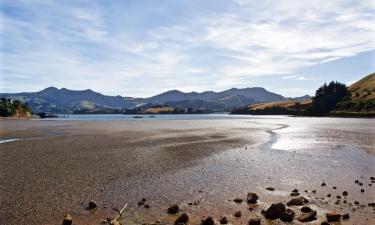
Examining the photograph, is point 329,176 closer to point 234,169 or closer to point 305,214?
point 234,169

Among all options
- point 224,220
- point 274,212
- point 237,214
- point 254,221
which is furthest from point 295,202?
point 224,220

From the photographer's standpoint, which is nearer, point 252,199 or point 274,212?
point 274,212

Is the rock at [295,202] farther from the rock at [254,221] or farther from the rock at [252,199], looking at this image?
the rock at [254,221]

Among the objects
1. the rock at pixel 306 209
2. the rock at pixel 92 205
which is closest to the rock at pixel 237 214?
the rock at pixel 306 209

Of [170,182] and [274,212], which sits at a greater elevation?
[274,212]

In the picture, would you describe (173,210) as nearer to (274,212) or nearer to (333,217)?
(274,212)

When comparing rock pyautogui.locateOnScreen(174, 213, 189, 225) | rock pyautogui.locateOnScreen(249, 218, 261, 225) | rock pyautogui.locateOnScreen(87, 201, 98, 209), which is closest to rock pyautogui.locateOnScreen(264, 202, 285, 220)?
rock pyautogui.locateOnScreen(249, 218, 261, 225)

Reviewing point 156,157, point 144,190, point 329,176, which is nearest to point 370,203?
point 329,176

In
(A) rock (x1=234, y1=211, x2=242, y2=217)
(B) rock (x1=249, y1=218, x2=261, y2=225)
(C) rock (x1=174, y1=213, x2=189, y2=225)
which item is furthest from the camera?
(A) rock (x1=234, y1=211, x2=242, y2=217)

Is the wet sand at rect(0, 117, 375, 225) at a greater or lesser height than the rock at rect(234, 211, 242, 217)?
lesser

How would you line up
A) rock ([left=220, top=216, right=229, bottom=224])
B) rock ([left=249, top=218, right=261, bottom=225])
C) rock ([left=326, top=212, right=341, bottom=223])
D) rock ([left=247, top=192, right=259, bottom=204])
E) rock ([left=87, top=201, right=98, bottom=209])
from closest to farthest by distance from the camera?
rock ([left=249, top=218, right=261, bottom=225]), rock ([left=220, top=216, right=229, bottom=224]), rock ([left=326, top=212, right=341, bottom=223]), rock ([left=87, top=201, right=98, bottom=209]), rock ([left=247, top=192, right=259, bottom=204])

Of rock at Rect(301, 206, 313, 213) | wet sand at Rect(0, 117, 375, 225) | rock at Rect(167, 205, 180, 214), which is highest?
rock at Rect(301, 206, 313, 213)

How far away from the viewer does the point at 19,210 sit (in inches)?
750

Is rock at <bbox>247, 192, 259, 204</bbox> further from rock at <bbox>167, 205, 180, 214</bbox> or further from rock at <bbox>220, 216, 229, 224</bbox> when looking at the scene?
rock at <bbox>167, 205, 180, 214</bbox>
